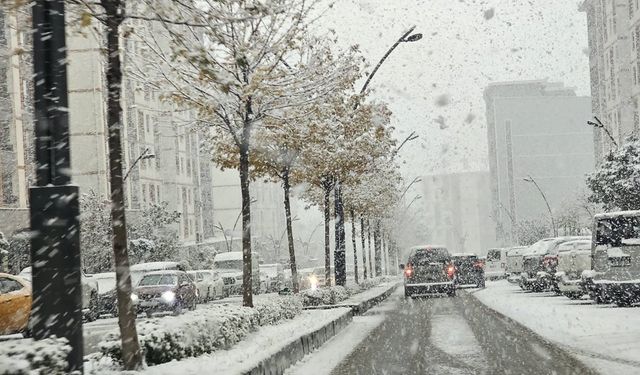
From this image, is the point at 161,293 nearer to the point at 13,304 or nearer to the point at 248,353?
the point at 13,304

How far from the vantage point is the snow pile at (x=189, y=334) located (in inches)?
358

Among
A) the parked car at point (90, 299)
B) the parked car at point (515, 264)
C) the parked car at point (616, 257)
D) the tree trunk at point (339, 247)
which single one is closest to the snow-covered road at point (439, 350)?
the parked car at point (616, 257)

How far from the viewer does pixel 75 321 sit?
667 cm

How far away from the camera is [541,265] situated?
28125 millimetres

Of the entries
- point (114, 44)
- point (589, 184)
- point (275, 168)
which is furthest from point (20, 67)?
point (114, 44)

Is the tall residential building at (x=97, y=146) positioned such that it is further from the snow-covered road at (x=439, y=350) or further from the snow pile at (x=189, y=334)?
the snow-covered road at (x=439, y=350)

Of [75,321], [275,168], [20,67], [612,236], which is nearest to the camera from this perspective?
[75,321]

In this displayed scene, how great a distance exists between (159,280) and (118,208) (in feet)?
66.5

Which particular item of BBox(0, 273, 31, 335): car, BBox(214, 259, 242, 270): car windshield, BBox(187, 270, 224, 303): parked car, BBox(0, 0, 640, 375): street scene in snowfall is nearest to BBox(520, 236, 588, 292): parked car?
BBox(0, 0, 640, 375): street scene in snowfall

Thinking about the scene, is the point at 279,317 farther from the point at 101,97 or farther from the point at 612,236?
the point at 101,97

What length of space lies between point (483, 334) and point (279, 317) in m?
3.81

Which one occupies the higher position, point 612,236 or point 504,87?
point 504,87

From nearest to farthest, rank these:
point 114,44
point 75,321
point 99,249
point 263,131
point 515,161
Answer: point 75,321, point 114,44, point 263,131, point 99,249, point 515,161

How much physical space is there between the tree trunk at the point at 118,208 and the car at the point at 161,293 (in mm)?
18486
